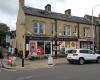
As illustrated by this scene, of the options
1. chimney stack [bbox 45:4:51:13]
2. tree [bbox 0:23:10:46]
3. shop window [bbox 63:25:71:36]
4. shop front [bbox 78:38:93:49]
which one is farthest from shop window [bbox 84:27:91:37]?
tree [bbox 0:23:10:46]

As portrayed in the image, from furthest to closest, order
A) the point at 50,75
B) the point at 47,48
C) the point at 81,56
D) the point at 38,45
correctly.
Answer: the point at 47,48 → the point at 38,45 → the point at 81,56 → the point at 50,75

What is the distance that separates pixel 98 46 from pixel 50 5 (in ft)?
40.9

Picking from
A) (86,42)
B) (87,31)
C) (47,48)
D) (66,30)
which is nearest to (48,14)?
(66,30)

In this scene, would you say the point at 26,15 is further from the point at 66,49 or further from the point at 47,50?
the point at 66,49

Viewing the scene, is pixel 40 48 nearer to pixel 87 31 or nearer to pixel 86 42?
pixel 86 42

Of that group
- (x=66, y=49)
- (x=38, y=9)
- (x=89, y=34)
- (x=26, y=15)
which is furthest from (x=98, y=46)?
(x=26, y=15)

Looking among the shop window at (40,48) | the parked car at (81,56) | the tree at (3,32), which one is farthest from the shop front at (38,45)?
the tree at (3,32)

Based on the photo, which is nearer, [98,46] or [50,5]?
[50,5]

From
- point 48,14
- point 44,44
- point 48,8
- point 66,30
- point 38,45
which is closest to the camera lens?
point 38,45

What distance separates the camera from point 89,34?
130 ft

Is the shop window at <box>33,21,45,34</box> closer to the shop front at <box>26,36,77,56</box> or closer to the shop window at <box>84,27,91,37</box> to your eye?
the shop front at <box>26,36,77,56</box>

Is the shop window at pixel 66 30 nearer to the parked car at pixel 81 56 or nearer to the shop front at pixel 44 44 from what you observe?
the shop front at pixel 44 44

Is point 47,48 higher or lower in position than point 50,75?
higher

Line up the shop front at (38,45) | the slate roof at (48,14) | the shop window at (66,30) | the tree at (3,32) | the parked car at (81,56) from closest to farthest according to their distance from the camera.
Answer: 1. the parked car at (81,56)
2. the shop front at (38,45)
3. the slate roof at (48,14)
4. the shop window at (66,30)
5. the tree at (3,32)
